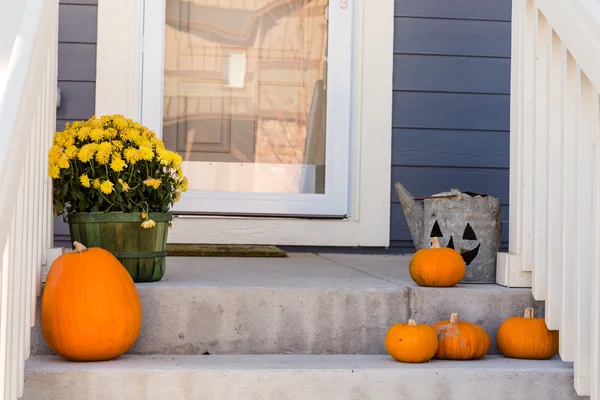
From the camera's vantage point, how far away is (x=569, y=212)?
195 centimetres

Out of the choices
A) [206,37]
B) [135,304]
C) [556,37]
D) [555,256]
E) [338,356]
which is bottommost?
[338,356]

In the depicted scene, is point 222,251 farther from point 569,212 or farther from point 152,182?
point 569,212

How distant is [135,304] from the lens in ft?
6.27

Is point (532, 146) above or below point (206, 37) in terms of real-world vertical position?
below

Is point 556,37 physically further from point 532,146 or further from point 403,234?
point 403,234

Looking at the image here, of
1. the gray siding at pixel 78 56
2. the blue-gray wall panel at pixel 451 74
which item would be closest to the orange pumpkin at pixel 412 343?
the blue-gray wall panel at pixel 451 74

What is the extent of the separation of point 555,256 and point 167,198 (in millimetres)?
1048

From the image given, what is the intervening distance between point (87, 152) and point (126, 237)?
0.25 meters

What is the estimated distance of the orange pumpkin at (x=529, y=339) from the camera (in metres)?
2.03

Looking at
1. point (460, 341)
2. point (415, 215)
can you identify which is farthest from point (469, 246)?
point (460, 341)

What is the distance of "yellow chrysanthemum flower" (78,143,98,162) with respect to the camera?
80.8 inches

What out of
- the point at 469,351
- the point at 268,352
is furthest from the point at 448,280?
the point at 268,352

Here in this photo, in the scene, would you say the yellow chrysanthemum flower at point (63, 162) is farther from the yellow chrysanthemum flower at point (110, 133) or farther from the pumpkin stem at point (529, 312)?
the pumpkin stem at point (529, 312)

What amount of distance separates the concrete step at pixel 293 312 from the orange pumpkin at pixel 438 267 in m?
0.03
